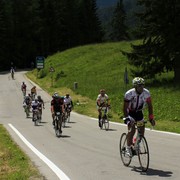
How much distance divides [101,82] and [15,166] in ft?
116

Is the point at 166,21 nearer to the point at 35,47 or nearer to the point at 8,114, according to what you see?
the point at 8,114

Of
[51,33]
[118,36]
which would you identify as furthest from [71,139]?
[118,36]

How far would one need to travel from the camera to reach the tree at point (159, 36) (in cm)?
3319

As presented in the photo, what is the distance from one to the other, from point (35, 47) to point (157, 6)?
78.5 metres

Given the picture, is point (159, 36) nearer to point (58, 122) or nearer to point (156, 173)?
point (58, 122)

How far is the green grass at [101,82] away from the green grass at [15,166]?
7987 millimetres

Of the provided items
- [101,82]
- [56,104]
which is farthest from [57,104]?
[101,82]

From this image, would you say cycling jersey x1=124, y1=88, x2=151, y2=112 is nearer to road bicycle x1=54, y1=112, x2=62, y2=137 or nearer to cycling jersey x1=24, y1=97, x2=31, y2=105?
road bicycle x1=54, y1=112, x2=62, y2=137

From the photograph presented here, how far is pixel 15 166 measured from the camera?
1082 centimetres

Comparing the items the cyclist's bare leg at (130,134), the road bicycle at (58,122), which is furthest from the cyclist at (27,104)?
the cyclist's bare leg at (130,134)

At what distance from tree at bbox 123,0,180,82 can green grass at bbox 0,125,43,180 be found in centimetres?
2129

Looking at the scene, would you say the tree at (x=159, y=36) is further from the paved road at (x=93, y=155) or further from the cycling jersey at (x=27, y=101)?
the paved road at (x=93, y=155)

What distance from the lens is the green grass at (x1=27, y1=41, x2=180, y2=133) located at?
27.0 meters

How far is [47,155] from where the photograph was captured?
42.4 feet
